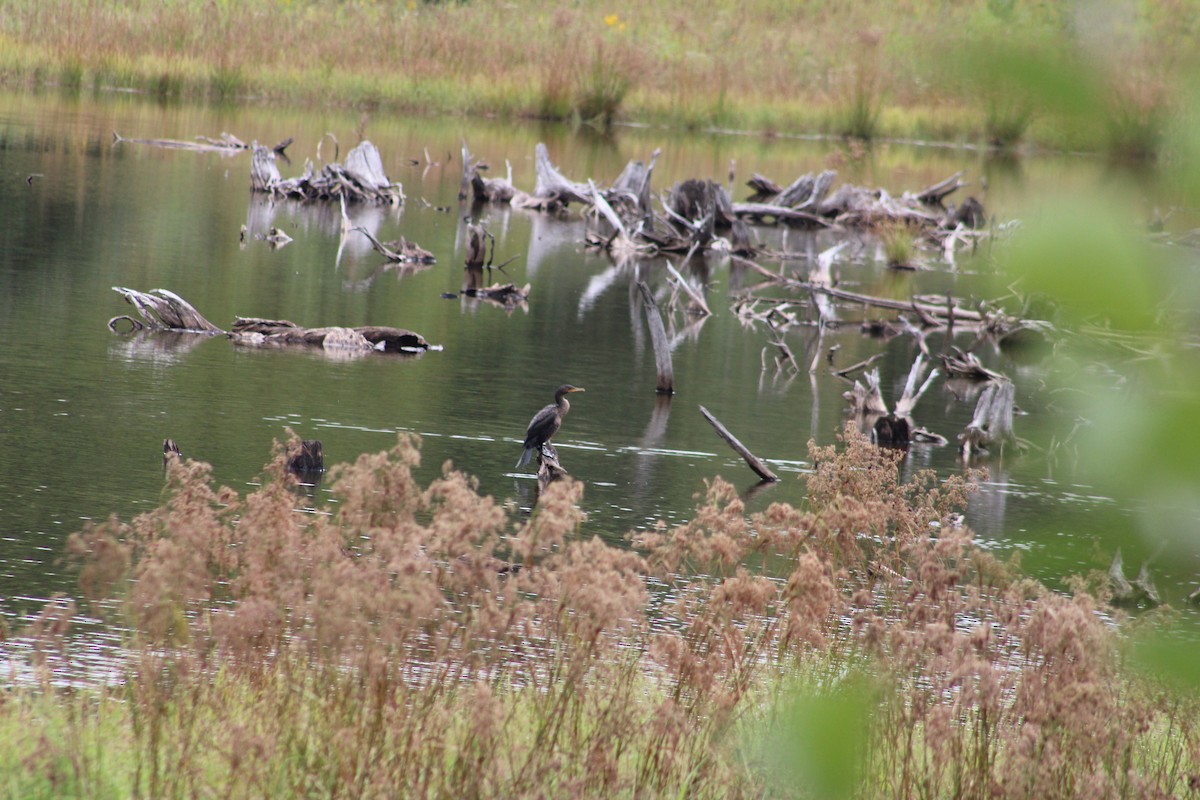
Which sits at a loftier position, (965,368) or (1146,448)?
(1146,448)

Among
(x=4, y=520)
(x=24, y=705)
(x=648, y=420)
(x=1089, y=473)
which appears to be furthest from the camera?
(x=648, y=420)

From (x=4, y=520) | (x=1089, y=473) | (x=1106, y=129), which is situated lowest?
(x=4, y=520)

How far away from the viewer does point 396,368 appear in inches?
534

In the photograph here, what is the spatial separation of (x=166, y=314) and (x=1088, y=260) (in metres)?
13.8

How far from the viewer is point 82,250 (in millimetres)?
18281

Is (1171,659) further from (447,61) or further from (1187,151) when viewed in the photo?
(447,61)

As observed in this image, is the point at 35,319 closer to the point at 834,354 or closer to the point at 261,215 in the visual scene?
the point at 834,354

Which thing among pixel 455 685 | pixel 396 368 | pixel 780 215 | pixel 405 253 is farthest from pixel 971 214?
pixel 455 685

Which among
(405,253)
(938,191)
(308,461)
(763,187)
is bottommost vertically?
(308,461)

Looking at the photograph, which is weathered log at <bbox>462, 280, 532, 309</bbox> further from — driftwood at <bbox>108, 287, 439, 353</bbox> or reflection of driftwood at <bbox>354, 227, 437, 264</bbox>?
driftwood at <bbox>108, 287, 439, 353</bbox>

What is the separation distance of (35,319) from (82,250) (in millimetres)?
4506

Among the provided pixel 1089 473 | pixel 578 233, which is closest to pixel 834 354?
pixel 578 233

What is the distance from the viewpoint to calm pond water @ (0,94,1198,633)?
872cm

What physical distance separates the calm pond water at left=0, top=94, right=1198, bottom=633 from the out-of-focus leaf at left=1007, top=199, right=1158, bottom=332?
3 cm
